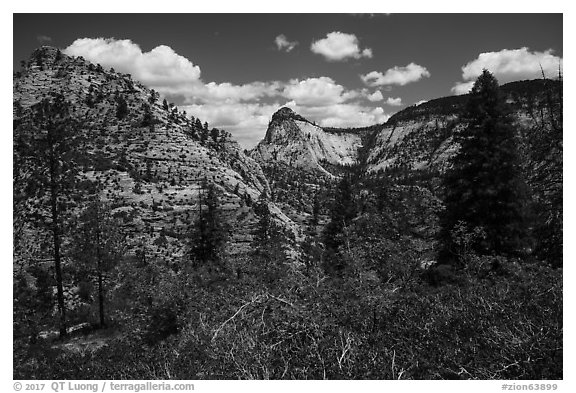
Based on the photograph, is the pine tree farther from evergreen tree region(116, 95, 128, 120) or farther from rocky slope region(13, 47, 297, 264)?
evergreen tree region(116, 95, 128, 120)

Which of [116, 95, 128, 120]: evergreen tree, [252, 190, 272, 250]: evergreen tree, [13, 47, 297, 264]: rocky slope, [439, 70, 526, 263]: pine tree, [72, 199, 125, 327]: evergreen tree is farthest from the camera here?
[116, 95, 128, 120]: evergreen tree

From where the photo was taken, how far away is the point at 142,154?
4506 cm

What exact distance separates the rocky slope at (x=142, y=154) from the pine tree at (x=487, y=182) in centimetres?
2599

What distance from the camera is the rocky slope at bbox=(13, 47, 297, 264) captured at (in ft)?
122

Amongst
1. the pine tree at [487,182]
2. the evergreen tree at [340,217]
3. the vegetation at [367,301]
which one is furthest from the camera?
the evergreen tree at [340,217]

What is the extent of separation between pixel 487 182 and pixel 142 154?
4122 centimetres

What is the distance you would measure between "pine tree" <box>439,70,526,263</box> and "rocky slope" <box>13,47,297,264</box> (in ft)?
85.3

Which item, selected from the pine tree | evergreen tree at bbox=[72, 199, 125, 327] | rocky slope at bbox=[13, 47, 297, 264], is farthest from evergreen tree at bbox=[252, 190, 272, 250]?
the pine tree

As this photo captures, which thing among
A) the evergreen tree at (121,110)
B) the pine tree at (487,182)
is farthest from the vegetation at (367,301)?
the evergreen tree at (121,110)

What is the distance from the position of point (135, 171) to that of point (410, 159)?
548 feet

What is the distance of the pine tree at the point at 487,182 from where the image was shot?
526 inches

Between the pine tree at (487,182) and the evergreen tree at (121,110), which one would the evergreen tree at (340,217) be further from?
the evergreen tree at (121,110)

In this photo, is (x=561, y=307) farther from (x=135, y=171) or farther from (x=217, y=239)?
(x=135, y=171)

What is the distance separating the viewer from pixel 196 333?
760 cm
